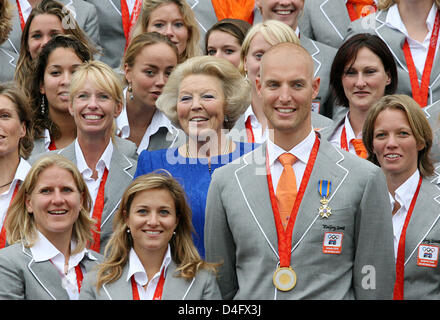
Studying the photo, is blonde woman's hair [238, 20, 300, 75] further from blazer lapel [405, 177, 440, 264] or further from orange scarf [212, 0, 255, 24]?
blazer lapel [405, 177, 440, 264]

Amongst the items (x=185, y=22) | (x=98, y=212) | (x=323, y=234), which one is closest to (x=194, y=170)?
(x=98, y=212)

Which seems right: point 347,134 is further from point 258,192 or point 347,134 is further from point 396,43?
point 258,192

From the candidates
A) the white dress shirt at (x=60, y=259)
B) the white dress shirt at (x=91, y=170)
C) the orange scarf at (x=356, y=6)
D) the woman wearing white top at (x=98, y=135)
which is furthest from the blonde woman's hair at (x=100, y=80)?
the orange scarf at (x=356, y=6)

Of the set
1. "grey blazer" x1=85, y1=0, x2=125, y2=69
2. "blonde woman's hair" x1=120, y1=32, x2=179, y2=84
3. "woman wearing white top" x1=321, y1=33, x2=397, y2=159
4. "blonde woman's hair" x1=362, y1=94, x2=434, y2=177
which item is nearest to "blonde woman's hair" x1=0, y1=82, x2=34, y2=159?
"blonde woman's hair" x1=120, y1=32, x2=179, y2=84

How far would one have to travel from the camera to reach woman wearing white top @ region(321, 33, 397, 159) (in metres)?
6.92

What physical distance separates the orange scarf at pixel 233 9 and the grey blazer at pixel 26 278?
365 centimetres

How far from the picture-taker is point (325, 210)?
16.3 ft

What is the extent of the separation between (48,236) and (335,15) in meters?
3.85

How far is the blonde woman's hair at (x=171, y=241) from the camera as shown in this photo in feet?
17.3

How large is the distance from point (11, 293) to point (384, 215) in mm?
2163

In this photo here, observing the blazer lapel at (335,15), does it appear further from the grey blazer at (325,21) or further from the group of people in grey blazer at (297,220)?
the group of people in grey blazer at (297,220)

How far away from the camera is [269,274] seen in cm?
493

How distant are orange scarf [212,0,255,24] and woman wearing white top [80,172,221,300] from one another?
10.5 ft

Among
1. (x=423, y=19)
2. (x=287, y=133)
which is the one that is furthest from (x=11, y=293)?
(x=423, y=19)
